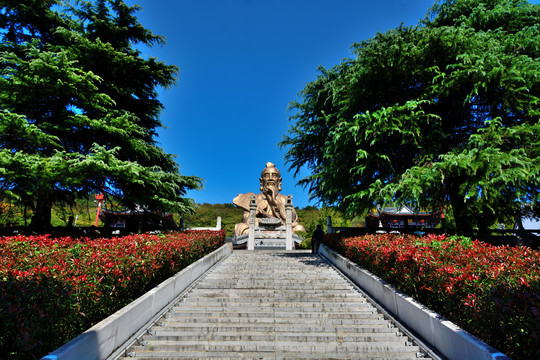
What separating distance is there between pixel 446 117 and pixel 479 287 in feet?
25.8

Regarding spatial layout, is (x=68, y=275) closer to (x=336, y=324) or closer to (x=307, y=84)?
(x=336, y=324)

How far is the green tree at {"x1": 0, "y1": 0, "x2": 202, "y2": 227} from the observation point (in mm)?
8117

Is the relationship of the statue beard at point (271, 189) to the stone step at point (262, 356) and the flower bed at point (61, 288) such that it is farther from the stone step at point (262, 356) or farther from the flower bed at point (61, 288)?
the stone step at point (262, 356)

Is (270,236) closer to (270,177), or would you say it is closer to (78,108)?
(270,177)

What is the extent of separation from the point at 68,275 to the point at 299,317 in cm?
335

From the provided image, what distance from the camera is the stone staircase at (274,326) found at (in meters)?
3.61

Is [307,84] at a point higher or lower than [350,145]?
higher

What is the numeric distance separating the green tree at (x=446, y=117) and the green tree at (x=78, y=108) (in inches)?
252

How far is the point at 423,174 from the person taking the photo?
6.86 meters

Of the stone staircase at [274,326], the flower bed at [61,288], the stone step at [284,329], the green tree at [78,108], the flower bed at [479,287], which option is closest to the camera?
the flower bed at [61,288]

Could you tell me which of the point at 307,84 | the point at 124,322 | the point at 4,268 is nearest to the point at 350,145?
the point at 307,84

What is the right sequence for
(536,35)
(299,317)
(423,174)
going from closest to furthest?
(299,317) → (423,174) → (536,35)

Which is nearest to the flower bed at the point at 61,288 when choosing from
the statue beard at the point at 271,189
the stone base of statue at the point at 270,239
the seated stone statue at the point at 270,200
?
the stone base of statue at the point at 270,239

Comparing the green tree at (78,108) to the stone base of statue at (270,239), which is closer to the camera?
the green tree at (78,108)
